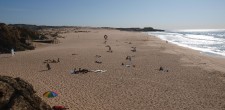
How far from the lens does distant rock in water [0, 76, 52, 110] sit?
316 inches

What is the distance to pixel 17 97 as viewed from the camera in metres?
8.36

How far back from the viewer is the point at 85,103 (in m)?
13.7

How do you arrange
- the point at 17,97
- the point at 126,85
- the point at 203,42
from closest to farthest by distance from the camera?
the point at 17,97 → the point at 126,85 → the point at 203,42

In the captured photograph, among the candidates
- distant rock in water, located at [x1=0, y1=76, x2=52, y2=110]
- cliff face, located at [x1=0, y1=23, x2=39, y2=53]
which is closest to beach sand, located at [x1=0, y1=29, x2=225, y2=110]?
distant rock in water, located at [x1=0, y1=76, x2=52, y2=110]

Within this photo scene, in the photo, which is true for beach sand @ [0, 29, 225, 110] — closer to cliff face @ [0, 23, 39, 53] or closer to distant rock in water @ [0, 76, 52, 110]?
distant rock in water @ [0, 76, 52, 110]

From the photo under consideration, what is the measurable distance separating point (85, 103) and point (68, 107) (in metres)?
1.01

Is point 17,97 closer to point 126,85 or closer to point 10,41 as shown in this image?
point 126,85

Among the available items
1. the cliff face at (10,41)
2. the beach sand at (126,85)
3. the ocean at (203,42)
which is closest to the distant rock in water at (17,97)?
the beach sand at (126,85)

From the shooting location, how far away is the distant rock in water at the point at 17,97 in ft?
26.3

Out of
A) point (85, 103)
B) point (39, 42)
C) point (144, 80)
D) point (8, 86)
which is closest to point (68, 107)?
point (85, 103)

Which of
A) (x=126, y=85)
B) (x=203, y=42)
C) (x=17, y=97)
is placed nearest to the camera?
(x=17, y=97)

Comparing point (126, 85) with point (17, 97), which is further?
point (126, 85)

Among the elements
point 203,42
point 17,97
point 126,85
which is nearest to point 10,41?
point 126,85

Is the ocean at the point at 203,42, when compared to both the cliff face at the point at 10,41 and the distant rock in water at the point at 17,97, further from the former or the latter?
the distant rock in water at the point at 17,97
